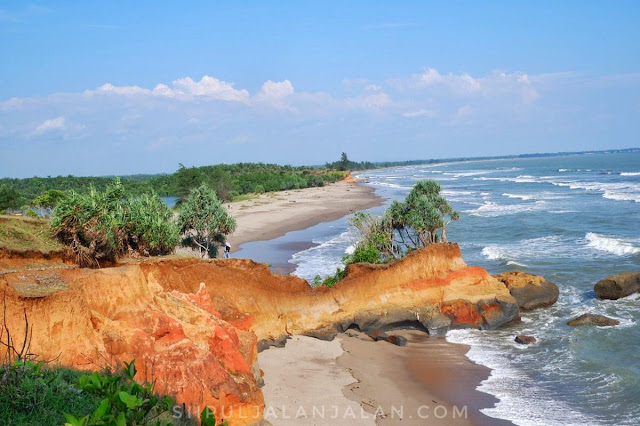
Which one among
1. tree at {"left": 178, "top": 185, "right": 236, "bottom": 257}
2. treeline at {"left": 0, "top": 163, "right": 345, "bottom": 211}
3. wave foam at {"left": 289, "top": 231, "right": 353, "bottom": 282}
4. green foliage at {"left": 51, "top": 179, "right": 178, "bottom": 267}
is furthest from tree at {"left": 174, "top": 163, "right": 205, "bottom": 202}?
green foliage at {"left": 51, "top": 179, "right": 178, "bottom": 267}

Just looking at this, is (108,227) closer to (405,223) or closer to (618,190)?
(405,223)

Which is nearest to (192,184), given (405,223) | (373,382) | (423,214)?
(405,223)

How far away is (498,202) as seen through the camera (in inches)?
2886

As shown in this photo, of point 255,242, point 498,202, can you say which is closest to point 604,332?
point 255,242

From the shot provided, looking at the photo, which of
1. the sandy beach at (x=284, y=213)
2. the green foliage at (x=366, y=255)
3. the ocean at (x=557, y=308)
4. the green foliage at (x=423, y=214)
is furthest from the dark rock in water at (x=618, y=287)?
the sandy beach at (x=284, y=213)

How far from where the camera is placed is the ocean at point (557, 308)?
16.6 metres

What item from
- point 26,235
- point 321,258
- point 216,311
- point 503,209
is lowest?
point 321,258

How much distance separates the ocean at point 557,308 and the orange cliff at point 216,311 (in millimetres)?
2105

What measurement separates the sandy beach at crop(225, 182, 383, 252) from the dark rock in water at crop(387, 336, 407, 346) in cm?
2266

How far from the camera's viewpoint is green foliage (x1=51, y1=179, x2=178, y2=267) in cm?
1895

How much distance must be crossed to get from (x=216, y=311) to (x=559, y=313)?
51.9 ft

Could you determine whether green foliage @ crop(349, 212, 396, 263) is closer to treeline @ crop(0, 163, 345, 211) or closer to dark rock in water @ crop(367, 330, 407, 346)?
dark rock in water @ crop(367, 330, 407, 346)

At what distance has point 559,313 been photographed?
25.6 meters

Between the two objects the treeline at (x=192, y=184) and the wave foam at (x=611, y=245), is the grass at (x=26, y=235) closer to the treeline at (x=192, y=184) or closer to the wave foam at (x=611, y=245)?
the treeline at (x=192, y=184)
